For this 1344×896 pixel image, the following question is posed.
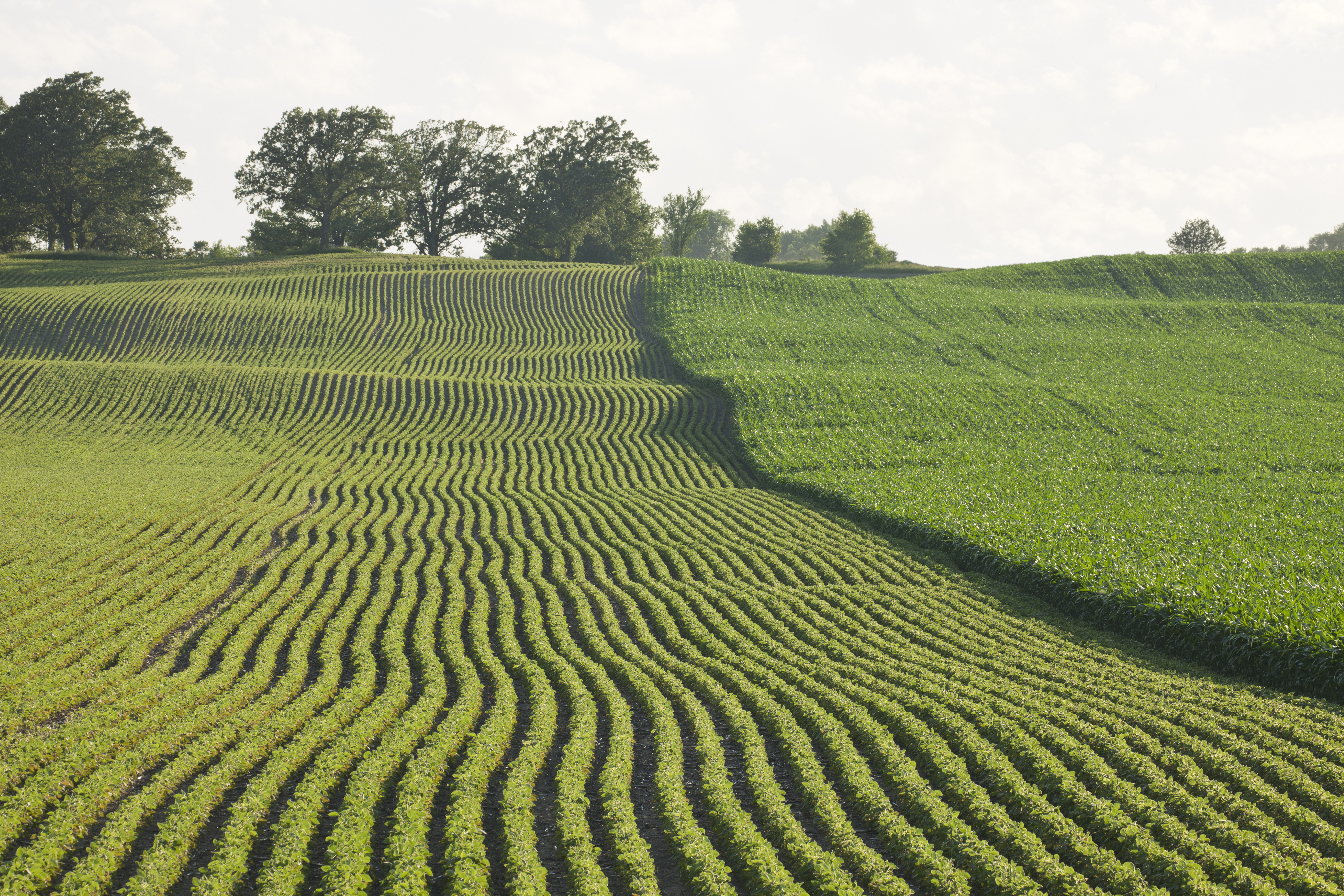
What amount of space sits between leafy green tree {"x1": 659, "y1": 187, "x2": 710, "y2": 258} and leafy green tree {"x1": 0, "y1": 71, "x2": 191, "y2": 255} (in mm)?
46398

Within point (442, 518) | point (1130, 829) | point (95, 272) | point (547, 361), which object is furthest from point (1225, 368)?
point (95, 272)

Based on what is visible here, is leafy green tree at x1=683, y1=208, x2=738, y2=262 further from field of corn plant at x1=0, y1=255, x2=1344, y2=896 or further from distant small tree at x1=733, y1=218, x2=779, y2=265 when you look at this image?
field of corn plant at x1=0, y1=255, x2=1344, y2=896

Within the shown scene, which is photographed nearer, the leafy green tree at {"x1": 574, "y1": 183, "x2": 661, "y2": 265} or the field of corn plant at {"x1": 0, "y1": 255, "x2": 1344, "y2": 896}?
the field of corn plant at {"x1": 0, "y1": 255, "x2": 1344, "y2": 896}

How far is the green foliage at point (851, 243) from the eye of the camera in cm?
7862

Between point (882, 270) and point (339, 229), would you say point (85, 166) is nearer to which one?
point (339, 229)

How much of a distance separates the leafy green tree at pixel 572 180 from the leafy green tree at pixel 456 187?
1.59 m

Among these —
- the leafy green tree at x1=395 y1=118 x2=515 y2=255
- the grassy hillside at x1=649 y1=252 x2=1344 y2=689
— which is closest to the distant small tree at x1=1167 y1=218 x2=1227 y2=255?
the grassy hillside at x1=649 y1=252 x2=1344 y2=689

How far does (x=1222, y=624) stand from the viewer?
42.6ft

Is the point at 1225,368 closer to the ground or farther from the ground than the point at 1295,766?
farther from the ground

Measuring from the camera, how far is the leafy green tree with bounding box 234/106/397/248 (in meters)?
68.5

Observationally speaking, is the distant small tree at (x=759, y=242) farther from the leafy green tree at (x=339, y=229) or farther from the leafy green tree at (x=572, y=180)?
the leafy green tree at (x=339, y=229)

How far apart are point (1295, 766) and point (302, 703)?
11.7 metres

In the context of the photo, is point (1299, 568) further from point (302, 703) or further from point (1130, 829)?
point (302, 703)

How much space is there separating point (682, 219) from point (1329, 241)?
101214mm
